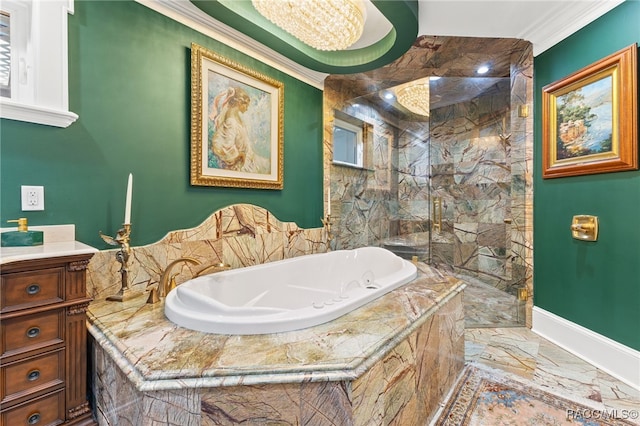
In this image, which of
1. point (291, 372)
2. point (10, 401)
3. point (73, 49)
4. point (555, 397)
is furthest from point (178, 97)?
point (555, 397)

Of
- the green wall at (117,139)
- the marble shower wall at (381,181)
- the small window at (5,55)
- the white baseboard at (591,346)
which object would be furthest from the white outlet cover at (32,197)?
the white baseboard at (591,346)

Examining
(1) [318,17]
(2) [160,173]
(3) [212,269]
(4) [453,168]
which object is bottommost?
(3) [212,269]

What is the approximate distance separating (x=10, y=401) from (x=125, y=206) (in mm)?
936

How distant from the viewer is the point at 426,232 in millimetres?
3615

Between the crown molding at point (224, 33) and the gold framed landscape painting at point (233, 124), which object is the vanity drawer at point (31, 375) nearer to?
the gold framed landscape painting at point (233, 124)

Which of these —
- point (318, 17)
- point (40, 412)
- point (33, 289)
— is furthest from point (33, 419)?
point (318, 17)

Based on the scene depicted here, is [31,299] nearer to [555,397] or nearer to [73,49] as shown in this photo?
[73,49]

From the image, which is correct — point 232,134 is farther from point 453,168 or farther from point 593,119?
point 453,168

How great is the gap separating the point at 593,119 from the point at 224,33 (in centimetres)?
260

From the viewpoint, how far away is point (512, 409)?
150 centimetres

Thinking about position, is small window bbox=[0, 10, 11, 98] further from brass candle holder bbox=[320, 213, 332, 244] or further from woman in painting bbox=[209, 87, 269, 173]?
brass candle holder bbox=[320, 213, 332, 244]

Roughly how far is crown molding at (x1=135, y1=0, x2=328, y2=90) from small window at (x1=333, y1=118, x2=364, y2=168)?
26.2 inches

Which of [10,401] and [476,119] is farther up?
[476,119]

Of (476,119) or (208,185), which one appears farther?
(476,119)
